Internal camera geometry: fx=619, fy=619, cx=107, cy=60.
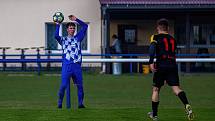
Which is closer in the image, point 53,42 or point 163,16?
point 163,16

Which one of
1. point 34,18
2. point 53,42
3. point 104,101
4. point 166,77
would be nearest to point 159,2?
point 53,42

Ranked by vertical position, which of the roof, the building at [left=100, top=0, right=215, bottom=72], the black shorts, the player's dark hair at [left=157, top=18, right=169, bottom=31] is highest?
the roof

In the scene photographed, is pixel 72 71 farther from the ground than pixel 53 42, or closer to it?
closer to it

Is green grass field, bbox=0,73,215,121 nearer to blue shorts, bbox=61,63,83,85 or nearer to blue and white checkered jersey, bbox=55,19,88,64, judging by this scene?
blue shorts, bbox=61,63,83,85

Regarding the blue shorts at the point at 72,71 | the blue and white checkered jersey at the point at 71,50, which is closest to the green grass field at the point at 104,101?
the blue shorts at the point at 72,71

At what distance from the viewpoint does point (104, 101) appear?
15.3 m

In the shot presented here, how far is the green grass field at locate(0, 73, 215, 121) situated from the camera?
1064 centimetres

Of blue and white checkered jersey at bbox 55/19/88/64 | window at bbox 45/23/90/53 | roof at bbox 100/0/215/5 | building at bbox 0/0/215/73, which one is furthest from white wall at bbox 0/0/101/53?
blue and white checkered jersey at bbox 55/19/88/64

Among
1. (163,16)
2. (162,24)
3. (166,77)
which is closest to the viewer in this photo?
(162,24)

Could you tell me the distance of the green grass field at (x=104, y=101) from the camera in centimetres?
1064

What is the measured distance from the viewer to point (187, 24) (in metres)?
28.1

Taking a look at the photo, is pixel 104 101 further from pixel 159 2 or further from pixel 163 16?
pixel 163 16

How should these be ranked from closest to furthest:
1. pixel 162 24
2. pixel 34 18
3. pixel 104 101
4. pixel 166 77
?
pixel 162 24
pixel 166 77
pixel 104 101
pixel 34 18

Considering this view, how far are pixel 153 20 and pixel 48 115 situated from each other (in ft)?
65.8
